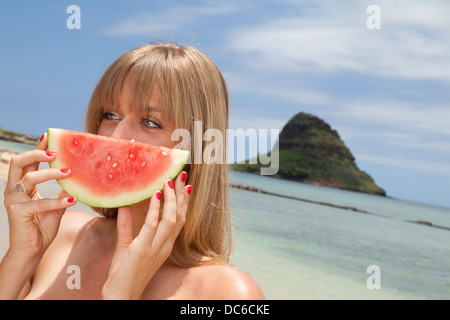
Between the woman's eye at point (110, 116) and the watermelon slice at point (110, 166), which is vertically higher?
the woman's eye at point (110, 116)

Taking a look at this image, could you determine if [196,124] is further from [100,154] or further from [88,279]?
[88,279]

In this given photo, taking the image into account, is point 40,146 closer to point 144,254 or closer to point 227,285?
point 144,254

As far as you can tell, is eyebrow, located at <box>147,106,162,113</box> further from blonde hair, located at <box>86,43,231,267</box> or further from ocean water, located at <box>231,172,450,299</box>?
ocean water, located at <box>231,172,450,299</box>

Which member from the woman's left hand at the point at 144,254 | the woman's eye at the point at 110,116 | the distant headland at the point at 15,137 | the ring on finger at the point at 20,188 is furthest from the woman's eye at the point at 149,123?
the distant headland at the point at 15,137

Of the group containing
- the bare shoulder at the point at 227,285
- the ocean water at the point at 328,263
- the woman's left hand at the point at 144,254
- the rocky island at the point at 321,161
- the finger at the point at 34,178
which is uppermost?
the finger at the point at 34,178

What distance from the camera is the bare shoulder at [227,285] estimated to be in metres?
1.61

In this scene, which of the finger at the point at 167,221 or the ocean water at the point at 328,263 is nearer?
the finger at the point at 167,221

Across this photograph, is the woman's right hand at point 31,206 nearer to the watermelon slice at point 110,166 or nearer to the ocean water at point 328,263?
the watermelon slice at point 110,166

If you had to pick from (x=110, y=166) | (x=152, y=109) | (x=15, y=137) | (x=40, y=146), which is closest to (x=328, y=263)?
(x=110, y=166)

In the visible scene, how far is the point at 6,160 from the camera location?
18.0 m

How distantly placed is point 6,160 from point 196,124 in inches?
712

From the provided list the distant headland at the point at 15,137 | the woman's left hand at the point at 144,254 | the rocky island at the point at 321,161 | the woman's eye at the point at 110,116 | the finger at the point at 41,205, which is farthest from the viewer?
the rocky island at the point at 321,161

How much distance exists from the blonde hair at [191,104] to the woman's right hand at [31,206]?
0.42 m
